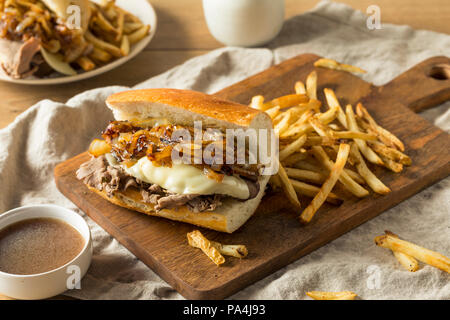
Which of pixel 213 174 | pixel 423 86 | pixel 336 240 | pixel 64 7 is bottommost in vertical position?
pixel 336 240

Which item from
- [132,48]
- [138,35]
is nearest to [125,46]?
[132,48]

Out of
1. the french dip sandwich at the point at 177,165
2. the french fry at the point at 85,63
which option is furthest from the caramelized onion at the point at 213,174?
the french fry at the point at 85,63

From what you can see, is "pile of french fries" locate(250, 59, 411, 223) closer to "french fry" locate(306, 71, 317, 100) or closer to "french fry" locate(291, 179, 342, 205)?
"french fry" locate(291, 179, 342, 205)

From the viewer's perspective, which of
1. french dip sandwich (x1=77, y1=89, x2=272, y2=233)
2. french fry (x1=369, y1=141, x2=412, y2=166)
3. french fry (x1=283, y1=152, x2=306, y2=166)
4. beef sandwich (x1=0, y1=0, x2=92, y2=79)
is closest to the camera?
french dip sandwich (x1=77, y1=89, x2=272, y2=233)

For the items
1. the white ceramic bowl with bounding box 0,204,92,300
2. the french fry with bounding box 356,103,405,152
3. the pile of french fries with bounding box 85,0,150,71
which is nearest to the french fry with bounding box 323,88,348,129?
the french fry with bounding box 356,103,405,152

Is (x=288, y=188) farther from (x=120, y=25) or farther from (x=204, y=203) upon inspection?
(x=120, y=25)

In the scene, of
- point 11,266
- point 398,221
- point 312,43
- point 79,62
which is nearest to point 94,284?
point 11,266

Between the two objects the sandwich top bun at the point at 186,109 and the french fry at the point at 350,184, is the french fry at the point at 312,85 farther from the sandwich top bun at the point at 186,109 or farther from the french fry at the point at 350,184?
the sandwich top bun at the point at 186,109

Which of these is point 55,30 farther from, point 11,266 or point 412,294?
point 412,294
